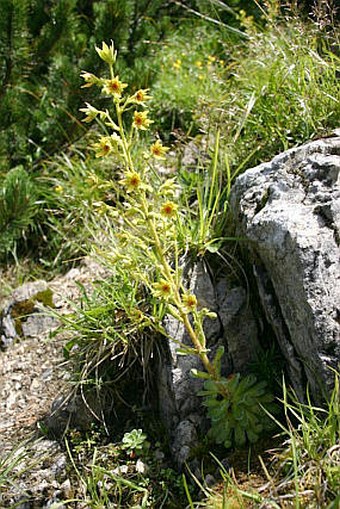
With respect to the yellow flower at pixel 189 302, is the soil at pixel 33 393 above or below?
below

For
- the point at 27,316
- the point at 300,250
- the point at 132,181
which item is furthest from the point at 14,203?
the point at 300,250

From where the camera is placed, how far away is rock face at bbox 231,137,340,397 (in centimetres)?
229

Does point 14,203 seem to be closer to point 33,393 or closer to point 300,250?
point 33,393

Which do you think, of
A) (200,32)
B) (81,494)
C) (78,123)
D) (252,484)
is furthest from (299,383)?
(200,32)

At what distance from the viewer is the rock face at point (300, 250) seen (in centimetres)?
229

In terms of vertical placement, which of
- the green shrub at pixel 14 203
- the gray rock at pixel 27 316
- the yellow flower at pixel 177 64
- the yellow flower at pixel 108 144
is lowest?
the gray rock at pixel 27 316

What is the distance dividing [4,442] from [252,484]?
125cm

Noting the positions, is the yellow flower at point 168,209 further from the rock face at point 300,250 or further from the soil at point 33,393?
the soil at point 33,393

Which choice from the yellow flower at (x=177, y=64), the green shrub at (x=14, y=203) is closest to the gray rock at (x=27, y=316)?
the green shrub at (x=14, y=203)

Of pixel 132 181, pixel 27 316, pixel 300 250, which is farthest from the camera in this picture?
pixel 27 316

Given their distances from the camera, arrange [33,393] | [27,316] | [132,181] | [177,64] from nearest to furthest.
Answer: [132,181]
[33,393]
[27,316]
[177,64]

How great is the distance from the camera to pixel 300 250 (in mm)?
2367

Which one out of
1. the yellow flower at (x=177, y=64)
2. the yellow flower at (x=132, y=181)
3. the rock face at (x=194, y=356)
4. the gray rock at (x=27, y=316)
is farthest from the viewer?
the yellow flower at (x=177, y=64)

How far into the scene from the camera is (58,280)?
161 inches
